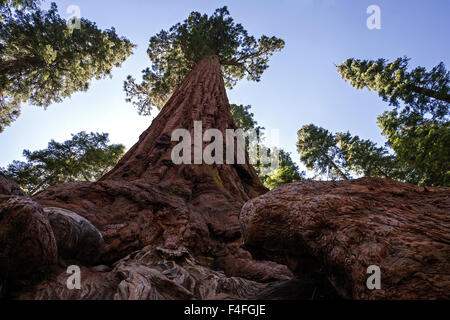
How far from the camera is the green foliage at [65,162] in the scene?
1074 centimetres

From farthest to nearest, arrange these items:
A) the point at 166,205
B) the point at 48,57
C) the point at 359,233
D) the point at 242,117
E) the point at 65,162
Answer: the point at 242,117, the point at 65,162, the point at 48,57, the point at 166,205, the point at 359,233

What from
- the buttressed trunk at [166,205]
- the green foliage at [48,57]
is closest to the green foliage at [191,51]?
the green foliage at [48,57]

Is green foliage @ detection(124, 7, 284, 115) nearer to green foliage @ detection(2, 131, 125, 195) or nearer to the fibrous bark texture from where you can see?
green foliage @ detection(2, 131, 125, 195)

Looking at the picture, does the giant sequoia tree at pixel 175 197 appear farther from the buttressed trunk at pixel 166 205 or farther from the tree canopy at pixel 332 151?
the tree canopy at pixel 332 151

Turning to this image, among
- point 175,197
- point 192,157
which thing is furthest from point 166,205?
point 192,157

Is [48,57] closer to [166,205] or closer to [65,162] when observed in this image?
[65,162]

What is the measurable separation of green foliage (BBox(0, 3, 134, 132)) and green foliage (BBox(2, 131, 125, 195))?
3119mm

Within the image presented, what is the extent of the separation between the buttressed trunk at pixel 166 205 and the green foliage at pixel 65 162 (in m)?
9.05

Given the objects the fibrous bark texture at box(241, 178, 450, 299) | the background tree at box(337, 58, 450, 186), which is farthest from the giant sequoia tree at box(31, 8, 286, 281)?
the background tree at box(337, 58, 450, 186)

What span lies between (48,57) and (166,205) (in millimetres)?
10385

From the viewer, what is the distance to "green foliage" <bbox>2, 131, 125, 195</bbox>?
1074 cm

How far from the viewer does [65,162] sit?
12.0 m

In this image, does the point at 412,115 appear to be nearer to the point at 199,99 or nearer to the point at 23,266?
the point at 199,99

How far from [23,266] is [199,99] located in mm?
5943
